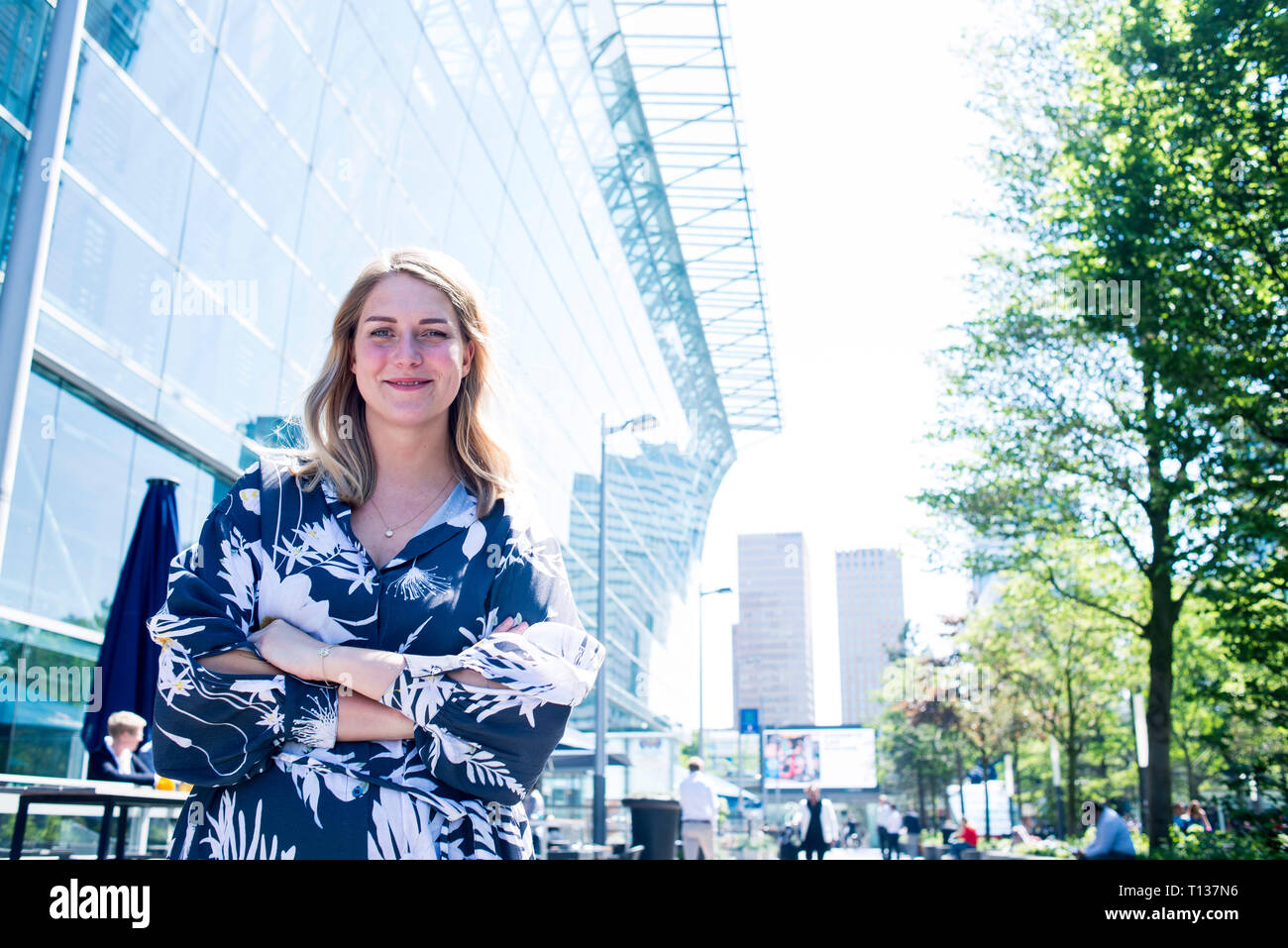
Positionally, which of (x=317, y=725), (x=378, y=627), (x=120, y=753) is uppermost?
(x=378, y=627)

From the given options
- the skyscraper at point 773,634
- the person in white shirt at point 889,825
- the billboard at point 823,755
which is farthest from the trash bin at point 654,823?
the skyscraper at point 773,634

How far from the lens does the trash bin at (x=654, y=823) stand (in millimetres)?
13688

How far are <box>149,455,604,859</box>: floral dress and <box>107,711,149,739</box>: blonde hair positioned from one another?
780cm

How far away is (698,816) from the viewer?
51.4ft

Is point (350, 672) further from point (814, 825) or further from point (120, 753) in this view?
point (814, 825)

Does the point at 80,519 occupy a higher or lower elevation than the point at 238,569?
higher

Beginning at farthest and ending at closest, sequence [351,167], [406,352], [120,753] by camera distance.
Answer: [351,167]
[120,753]
[406,352]

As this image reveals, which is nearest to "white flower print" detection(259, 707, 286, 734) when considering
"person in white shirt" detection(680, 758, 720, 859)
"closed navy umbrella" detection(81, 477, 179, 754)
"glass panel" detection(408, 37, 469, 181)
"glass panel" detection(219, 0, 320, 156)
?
"closed navy umbrella" detection(81, 477, 179, 754)

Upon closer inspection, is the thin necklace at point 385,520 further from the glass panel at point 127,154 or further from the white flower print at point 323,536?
the glass panel at point 127,154

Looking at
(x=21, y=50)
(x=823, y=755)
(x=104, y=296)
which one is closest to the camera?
(x=21, y=50)

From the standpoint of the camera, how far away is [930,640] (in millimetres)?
37250

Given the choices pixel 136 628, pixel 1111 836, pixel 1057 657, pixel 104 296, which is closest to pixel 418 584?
pixel 136 628

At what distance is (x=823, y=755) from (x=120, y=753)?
40542 mm
